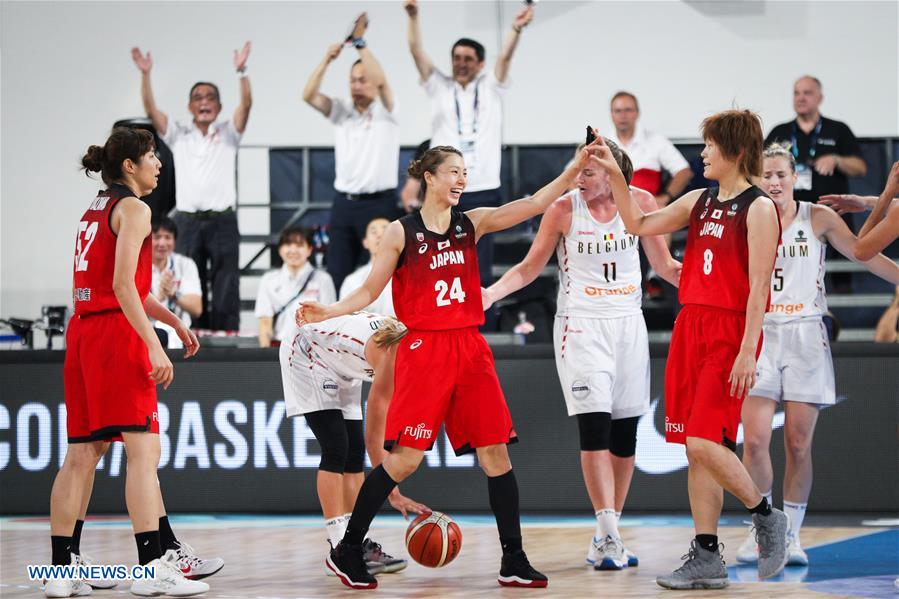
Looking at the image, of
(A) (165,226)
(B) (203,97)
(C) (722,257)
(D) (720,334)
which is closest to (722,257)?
(C) (722,257)

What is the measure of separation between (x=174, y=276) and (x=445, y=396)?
4199mm

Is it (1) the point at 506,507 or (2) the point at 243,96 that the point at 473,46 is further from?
(1) the point at 506,507

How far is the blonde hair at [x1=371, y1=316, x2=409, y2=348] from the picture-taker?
209 inches

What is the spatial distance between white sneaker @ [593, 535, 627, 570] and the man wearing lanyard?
11.5ft

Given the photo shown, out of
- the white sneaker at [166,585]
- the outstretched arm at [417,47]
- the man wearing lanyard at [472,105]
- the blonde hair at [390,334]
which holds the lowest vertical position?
the white sneaker at [166,585]

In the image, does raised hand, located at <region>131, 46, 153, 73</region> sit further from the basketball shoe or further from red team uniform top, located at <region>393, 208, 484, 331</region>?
the basketball shoe

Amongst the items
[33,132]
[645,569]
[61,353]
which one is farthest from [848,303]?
[33,132]

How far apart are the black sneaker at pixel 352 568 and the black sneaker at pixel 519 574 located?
59 cm

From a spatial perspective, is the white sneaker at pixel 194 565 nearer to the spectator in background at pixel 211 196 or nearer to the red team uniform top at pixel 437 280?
the red team uniform top at pixel 437 280

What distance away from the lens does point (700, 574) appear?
5027mm

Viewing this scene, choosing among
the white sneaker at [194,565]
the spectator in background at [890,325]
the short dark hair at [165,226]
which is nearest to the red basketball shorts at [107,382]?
the white sneaker at [194,565]

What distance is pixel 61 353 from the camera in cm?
774

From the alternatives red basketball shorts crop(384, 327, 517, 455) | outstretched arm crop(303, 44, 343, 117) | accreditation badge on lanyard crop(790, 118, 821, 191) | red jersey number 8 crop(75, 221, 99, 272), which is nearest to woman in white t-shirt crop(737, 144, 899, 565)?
red basketball shorts crop(384, 327, 517, 455)

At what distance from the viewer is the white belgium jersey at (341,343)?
555 cm
